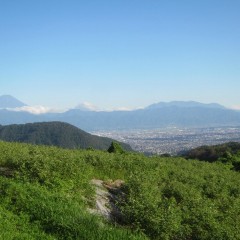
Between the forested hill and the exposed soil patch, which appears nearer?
the exposed soil patch

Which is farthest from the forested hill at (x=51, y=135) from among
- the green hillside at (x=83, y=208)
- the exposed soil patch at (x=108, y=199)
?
the green hillside at (x=83, y=208)

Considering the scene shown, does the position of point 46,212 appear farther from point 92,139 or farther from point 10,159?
point 92,139

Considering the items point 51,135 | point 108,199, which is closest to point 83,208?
point 108,199

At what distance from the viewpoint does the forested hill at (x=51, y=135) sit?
162 metres

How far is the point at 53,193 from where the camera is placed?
12164 mm

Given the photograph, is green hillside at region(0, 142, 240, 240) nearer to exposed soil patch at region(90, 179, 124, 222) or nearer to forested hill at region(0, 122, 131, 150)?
exposed soil patch at region(90, 179, 124, 222)

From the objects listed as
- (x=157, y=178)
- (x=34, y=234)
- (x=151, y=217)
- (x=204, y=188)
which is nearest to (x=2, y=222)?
(x=34, y=234)

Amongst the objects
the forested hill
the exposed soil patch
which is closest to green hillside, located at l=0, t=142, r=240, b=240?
the exposed soil patch

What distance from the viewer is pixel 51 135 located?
17475 cm

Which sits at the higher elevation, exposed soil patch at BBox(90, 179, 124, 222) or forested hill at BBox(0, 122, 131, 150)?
exposed soil patch at BBox(90, 179, 124, 222)

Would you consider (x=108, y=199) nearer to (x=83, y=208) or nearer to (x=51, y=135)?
(x=83, y=208)

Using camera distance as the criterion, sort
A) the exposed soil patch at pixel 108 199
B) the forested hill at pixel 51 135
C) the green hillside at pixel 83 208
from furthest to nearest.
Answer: the forested hill at pixel 51 135 < the exposed soil patch at pixel 108 199 < the green hillside at pixel 83 208

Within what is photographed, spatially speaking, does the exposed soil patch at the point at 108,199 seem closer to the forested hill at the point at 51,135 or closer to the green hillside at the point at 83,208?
the green hillside at the point at 83,208

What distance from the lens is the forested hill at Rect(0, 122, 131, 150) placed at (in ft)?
533
